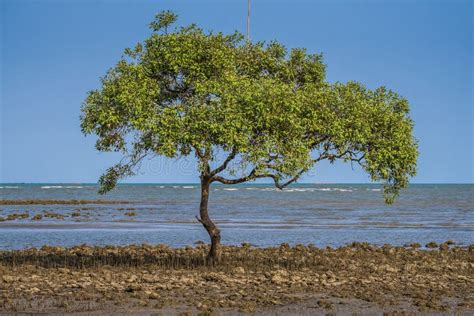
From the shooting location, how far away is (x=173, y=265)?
3178 cm

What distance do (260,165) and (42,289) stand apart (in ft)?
29.4

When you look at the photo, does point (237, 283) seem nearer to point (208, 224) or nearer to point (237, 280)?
point (237, 280)

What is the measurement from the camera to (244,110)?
26.8 meters

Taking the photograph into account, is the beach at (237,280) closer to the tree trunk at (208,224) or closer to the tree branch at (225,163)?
the tree trunk at (208,224)

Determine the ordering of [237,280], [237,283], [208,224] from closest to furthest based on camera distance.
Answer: [237,283] < [237,280] < [208,224]

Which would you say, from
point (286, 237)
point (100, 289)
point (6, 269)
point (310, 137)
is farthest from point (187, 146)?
point (286, 237)

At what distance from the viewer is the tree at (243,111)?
87.8ft

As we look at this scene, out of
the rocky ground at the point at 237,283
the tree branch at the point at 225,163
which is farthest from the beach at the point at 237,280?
the tree branch at the point at 225,163

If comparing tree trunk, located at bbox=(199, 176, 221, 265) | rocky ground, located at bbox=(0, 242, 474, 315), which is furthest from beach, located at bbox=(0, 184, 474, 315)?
tree trunk, located at bbox=(199, 176, 221, 265)

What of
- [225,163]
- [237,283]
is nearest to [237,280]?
[237,283]

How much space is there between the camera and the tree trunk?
30.7m

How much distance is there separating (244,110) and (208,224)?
6477 mm

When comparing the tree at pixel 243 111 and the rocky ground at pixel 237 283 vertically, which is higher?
the tree at pixel 243 111

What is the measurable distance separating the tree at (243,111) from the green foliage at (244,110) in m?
0.04
